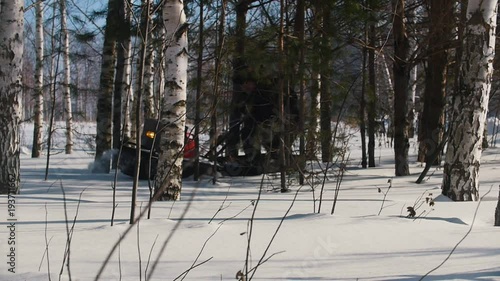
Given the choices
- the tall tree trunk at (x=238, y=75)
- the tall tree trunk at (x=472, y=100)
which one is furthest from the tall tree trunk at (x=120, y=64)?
the tall tree trunk at (x=472, y=100)

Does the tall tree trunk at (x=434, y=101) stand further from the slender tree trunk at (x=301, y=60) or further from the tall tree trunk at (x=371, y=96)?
the slender tree trunk at (x=301, y=60)

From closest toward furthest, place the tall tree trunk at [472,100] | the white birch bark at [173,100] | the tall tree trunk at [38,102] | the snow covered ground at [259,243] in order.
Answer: the snow covered ground at [259,243]
the tall tree trunk at [472,100]
the white birch bark at [173,100]
the tall tree trunk at [38,102]

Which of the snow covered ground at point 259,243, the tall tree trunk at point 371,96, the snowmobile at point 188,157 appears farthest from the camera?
the tall tree trunk at point 371,96

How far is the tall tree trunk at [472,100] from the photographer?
17.6 feet

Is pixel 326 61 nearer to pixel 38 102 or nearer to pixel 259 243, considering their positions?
pixel 259 243

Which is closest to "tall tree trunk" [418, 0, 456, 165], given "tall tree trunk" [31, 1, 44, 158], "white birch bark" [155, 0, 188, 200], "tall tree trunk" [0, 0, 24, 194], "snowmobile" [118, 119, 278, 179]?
"snowmobile" [118, 119, 278, 179]

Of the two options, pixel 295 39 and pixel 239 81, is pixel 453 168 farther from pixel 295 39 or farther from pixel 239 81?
pixel 239 81

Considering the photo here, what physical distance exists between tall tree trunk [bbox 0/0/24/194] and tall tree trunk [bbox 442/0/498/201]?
481cm

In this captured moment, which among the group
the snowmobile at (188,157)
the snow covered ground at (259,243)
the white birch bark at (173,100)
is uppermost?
the white birch bark at (173,100)

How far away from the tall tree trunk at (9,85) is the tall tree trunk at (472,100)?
481cm

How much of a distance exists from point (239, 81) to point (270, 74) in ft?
4.62

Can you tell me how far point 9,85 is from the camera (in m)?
5.72

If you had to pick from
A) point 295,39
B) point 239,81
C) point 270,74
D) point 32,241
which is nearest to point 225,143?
point 239,81

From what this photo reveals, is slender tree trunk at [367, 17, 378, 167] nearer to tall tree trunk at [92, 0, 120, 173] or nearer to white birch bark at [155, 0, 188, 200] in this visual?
white birch bark at [155, 0, 188, 200]
